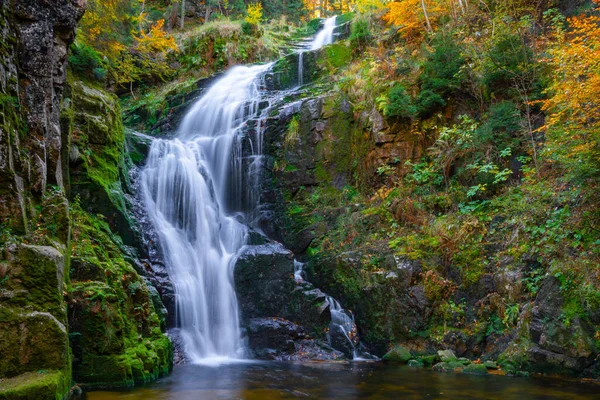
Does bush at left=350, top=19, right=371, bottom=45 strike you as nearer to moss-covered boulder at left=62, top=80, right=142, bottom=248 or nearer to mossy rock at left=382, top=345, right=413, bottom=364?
moss-covered boulder at left=62, top=80, right=142, bottom=248

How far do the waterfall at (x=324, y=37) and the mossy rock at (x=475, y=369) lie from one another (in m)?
19.5

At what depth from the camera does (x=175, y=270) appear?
436 inches

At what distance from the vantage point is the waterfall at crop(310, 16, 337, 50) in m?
25.4

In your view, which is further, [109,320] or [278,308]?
A: [278,308]

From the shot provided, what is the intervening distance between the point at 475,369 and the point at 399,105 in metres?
7.14

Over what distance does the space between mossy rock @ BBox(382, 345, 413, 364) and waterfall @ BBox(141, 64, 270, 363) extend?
332 cm

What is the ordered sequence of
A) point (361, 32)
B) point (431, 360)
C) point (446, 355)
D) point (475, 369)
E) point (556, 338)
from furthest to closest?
1. point (361, 32)
2. point (431, 360)
3. point (446, 355)
4. point (475, 369)
5. point (556, 338)

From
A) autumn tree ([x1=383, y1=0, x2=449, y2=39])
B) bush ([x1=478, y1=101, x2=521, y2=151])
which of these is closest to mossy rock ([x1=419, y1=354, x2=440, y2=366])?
bush ([x1=478, y1=101, x2=521, y2=151])

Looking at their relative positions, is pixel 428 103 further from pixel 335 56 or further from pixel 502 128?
pixel 335 56

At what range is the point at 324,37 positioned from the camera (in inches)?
1033

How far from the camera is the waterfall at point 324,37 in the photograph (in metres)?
25.4

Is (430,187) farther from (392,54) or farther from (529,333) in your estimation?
(392,54)

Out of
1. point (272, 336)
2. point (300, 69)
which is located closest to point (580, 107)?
point (272, 336)

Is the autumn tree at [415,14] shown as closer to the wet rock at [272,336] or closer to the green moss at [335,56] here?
the green moss at [335,56]
